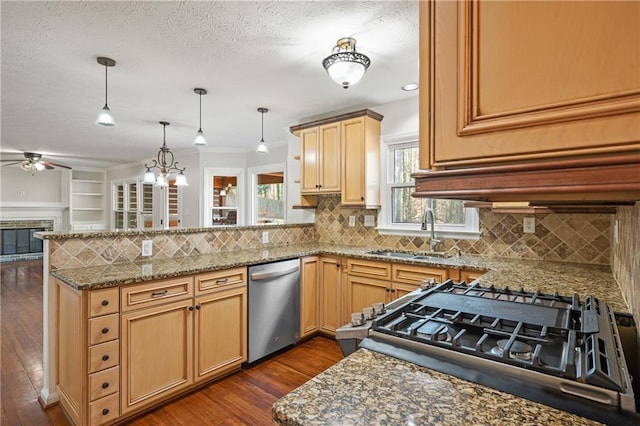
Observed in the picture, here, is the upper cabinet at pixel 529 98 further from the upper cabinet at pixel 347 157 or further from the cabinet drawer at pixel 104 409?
the upper cabinet at pixel 347 157

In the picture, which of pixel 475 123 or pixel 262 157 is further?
pixel 262 157

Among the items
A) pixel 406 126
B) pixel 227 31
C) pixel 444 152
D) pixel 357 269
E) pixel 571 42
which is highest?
pixel 227 31

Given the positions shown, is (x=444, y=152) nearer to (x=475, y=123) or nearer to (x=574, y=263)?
(x=475, y=123)

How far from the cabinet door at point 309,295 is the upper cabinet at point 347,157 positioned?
0.78 metres

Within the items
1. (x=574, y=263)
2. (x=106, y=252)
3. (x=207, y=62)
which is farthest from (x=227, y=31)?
(x=574, y=263)

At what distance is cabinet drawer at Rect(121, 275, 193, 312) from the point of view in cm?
202

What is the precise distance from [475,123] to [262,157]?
18.8ft

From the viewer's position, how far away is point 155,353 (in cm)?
216

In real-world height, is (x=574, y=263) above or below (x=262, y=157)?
below

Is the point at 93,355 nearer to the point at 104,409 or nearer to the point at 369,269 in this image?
the point at 104,409

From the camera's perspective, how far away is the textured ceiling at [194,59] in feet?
6.60

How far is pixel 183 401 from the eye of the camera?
2.31 meters

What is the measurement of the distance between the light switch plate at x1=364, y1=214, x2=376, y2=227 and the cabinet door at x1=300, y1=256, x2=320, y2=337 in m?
0.74

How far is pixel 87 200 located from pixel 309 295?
8976 mm
